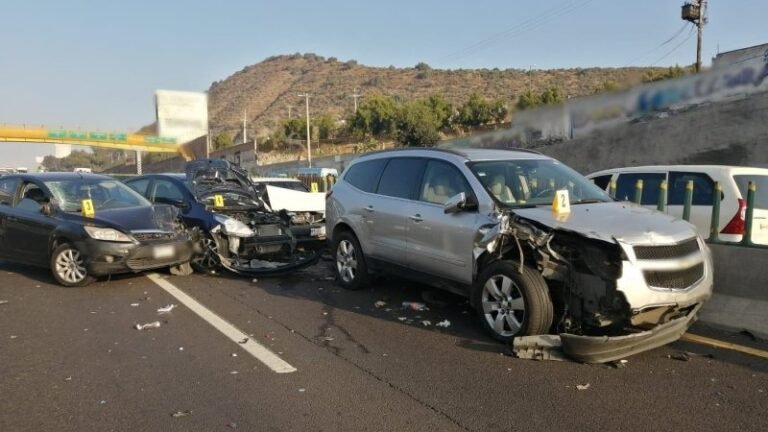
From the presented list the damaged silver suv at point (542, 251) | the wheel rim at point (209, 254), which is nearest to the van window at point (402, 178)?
the damaged silver suv at point (542, 251)

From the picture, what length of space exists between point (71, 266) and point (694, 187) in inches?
338

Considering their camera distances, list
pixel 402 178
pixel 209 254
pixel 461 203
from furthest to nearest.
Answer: pixel 209 254 → pixel 402 178 → pixel 461 203

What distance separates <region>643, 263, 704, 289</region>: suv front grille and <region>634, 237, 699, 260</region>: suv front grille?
0.41 ft

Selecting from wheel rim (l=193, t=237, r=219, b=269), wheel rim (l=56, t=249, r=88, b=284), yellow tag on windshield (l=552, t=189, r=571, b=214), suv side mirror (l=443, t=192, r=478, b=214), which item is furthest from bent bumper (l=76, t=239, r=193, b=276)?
yellow tag on windshield (l=552, t=189, r=571, b=214)

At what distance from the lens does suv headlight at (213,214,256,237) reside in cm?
892

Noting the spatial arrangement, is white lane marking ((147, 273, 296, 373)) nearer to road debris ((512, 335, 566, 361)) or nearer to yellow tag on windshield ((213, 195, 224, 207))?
yellow tag on windshield ((213, 195, 224, 207))

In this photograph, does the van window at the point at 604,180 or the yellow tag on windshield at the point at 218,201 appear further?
the yellow tag on windshield at the point at 218,201

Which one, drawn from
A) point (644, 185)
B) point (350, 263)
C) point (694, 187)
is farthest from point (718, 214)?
point (350, 263)

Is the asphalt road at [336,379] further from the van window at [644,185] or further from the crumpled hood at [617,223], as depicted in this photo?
the van window at [644,185]

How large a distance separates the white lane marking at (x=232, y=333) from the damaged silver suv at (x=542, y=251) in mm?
1926

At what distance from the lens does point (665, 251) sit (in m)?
4.95

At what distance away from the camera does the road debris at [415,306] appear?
677 centimetres

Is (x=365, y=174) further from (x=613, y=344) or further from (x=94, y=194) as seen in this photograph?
(x=94, y=194)

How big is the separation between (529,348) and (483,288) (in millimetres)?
746
